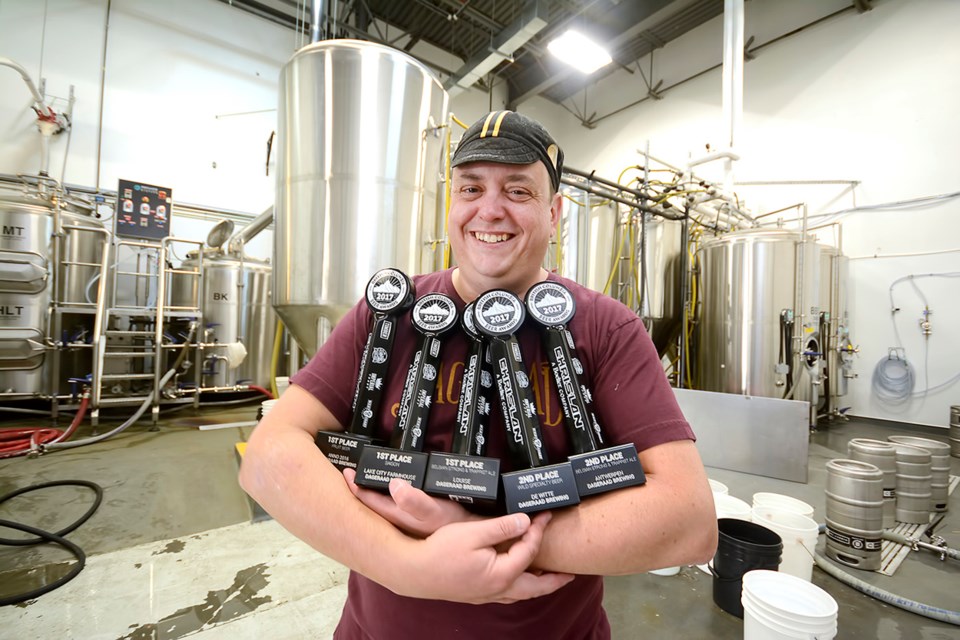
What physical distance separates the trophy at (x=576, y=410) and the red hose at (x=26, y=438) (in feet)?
12.4

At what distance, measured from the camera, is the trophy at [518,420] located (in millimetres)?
562

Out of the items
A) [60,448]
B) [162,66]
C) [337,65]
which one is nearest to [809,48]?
[337,65]

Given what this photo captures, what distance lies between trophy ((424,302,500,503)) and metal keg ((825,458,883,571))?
2043 millimetres

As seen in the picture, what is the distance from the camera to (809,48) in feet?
16.8

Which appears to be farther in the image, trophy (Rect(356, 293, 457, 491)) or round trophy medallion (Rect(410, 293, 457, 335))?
round trophy medallion (Rect(410, 293, 457, 335))

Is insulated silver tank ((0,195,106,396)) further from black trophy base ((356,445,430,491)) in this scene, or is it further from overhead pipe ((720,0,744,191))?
overhead pipe ((720,0,744,191))

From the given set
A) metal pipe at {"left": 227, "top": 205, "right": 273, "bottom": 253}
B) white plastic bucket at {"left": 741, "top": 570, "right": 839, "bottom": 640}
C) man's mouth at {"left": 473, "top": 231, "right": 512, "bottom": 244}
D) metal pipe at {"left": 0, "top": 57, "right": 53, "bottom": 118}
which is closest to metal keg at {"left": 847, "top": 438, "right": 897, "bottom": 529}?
white plastic bucket at {"left": 741, "top": 570, "right": 839, "bottom": 640}

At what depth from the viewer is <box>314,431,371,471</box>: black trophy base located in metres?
0.66

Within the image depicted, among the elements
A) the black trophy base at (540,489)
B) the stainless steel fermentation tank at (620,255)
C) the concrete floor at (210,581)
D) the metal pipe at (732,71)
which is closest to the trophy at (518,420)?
the black trophy base at (540,489)

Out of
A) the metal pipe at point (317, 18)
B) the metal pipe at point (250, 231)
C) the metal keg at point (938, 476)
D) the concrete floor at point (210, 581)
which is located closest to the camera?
the concrete floor at point (210, 581)

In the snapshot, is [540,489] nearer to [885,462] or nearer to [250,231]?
[885,462]

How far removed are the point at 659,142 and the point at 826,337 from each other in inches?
152

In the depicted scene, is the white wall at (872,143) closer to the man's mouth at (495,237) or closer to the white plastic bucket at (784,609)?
the white plastic bucket at (784,609)

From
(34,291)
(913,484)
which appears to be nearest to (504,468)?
(913,484)
